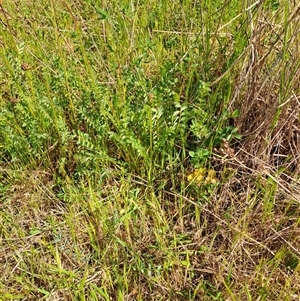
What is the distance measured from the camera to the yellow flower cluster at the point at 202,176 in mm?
1518

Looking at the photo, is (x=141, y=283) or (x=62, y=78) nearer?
(x=141, y=283)

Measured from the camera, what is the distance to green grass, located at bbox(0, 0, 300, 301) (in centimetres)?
135

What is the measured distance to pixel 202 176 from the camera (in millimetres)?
1534

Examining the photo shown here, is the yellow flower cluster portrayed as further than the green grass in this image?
Yes

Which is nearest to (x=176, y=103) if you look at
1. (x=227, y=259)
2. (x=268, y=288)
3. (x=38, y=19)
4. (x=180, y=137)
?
(x=180, y=137)

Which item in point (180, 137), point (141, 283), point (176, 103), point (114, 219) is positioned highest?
point (176, 103)

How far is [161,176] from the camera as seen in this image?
1.59 metres

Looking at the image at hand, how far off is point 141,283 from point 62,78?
2.75 feet

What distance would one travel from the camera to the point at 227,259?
1.38m

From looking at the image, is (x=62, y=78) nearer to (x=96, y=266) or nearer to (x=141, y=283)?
(x=96, y=266)

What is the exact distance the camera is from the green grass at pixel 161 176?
53.2 inches

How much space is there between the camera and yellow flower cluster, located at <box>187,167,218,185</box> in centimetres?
152

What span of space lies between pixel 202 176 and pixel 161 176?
0.16 metres

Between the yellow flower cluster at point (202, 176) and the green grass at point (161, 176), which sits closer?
the green grass at point (161, 176)
